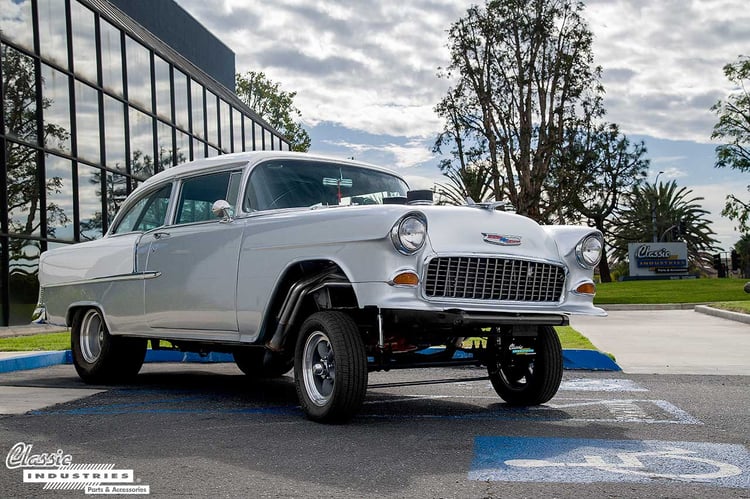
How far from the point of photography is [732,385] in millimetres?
8383

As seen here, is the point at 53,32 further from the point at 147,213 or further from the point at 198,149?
the point at 147,213

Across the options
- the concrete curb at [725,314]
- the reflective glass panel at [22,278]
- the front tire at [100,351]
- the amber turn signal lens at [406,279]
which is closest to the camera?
the amber turn signal lens at [406,279]

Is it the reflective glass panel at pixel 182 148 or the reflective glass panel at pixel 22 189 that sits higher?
the reflective glass panel at pixel 182 148

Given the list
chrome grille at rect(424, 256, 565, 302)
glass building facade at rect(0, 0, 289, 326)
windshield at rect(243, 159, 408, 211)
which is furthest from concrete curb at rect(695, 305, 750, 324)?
glass building facade at rect(0, 0, 289, 326)

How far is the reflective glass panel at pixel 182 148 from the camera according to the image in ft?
86.2

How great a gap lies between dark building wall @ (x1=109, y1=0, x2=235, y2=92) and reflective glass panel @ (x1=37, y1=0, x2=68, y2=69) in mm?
4117

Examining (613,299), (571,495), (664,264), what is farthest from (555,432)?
(664,264)

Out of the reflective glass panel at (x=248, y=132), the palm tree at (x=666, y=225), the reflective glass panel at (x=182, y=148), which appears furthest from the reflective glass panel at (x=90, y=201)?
the palm tree at (x=666, y=225)

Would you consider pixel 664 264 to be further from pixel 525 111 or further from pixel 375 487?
pixel 375 487

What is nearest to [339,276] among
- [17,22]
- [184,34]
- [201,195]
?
[201,195]

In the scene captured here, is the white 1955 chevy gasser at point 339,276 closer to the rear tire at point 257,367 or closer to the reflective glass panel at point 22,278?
the rear tire at point 257,367

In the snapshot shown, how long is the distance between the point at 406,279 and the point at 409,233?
30cm

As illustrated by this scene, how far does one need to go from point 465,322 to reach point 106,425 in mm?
2591

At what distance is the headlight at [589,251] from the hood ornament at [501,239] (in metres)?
0.59
